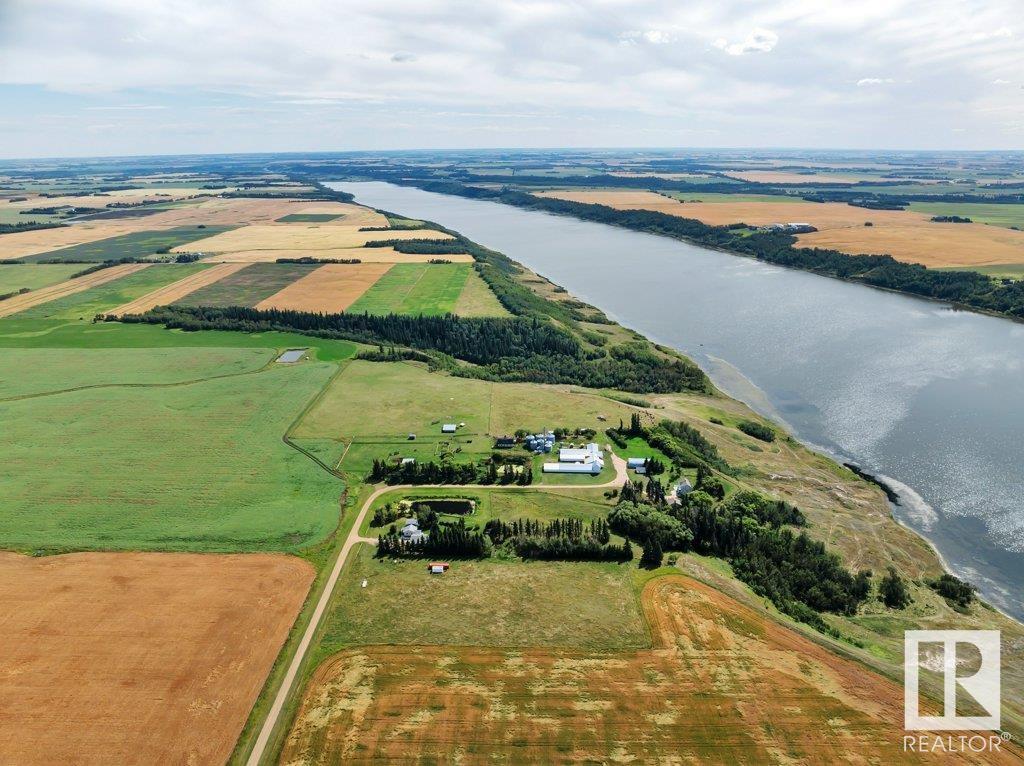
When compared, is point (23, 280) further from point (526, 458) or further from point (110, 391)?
point (526, 458)

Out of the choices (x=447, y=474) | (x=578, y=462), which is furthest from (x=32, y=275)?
(x=578, y=462)

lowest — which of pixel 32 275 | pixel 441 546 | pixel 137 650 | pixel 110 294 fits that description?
pixel 137 650

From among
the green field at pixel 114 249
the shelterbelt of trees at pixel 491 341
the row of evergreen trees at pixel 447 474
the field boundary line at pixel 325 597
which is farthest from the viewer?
the green field at pixel 114 249

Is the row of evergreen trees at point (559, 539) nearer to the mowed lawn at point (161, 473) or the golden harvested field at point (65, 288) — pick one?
the mowed lawn at point (161, 473)

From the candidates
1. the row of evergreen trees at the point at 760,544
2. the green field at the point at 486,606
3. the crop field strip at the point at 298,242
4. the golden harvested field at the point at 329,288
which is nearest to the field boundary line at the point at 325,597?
the green field at the point at 486,606

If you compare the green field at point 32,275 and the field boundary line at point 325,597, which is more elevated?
the green field at point 32,275

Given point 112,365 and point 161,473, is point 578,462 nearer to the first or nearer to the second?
point 161,473
